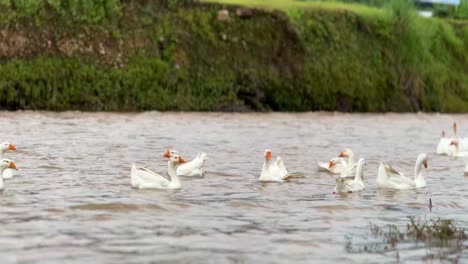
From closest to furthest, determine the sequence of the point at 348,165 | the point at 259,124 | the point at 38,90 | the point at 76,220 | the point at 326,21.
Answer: the point at 76,220 < the point at 348,165 < the point at 259,124 < the point at 38,90 < the point at 326,21

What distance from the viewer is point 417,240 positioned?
8.77 m

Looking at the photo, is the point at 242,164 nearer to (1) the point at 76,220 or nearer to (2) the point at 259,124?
(1) the point at 76,220

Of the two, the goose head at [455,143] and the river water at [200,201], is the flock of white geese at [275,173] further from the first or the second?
the goose head at [455,143]

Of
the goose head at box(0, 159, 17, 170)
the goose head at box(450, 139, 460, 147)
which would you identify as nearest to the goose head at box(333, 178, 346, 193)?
the goose head at box(0, 159, 17, 170)

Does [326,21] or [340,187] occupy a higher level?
[326,21]

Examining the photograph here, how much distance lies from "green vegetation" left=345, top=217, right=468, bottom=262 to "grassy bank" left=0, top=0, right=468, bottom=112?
67.2 feet

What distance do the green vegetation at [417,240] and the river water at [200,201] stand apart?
0.11 m

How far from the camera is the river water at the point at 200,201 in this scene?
26.6ft

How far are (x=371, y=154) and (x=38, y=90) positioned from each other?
1340 centimetres

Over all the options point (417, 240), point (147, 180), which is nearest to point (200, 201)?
point (147, 180)

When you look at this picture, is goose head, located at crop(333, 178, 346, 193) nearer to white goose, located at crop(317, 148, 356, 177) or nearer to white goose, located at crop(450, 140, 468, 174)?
white goose, located at crop(317, 148, 356, 177)

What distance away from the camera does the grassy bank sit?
29.0 meters

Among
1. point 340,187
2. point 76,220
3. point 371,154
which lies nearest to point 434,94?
point 371,154

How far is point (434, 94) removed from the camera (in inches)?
1518
